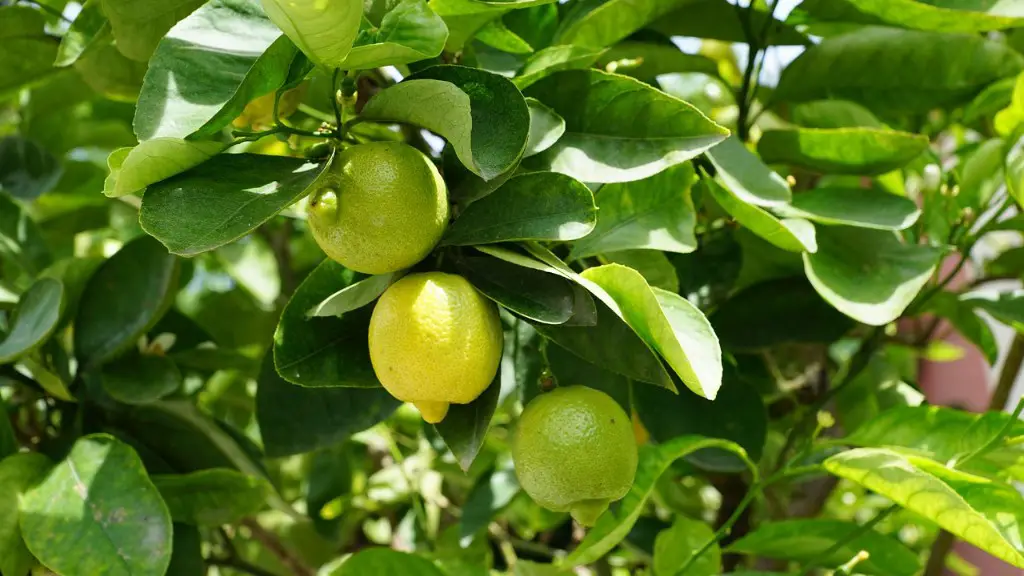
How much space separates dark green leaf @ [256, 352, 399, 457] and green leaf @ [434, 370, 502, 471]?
15 centimetres

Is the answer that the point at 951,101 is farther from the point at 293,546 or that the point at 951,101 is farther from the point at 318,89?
the point at 293,546

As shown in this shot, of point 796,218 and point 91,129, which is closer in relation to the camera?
point 796,218

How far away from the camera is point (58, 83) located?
1059mm

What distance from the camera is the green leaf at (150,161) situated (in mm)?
471

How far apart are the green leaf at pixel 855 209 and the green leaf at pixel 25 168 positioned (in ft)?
2.57

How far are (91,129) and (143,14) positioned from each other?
641 millimetres

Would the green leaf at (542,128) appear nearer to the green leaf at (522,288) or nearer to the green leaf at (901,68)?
the green leaf at (522,288)

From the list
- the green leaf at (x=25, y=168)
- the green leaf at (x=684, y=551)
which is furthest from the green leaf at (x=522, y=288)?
the green leaf at (x=25, y=168)

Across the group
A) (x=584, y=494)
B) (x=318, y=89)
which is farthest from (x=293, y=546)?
(x=584, y=494)

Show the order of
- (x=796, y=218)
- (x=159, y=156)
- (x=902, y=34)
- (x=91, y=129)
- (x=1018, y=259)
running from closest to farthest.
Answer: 1. (x=159, y=156)
2. (x=796, y=218)
3. (x=902, y=34)
4. (x=1018, y=259)
5. (x=91, y=129)

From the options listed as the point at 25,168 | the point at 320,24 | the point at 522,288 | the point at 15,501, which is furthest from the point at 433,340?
the point at 25,168

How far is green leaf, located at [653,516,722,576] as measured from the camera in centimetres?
78

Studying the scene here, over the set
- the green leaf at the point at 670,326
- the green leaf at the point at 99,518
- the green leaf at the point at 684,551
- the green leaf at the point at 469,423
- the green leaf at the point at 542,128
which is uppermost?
the green leaf at the point at 542,128

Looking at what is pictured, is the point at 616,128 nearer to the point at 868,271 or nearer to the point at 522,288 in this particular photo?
the point at 522,288
